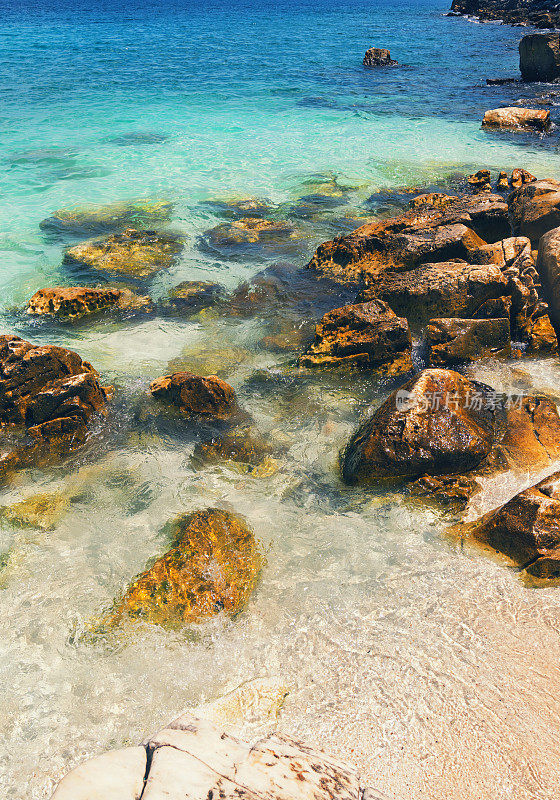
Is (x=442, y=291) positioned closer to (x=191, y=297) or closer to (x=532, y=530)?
(x=532, y=530)

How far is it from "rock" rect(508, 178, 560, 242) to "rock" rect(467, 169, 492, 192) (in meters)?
2.95

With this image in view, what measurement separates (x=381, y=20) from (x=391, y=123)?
1543 inches

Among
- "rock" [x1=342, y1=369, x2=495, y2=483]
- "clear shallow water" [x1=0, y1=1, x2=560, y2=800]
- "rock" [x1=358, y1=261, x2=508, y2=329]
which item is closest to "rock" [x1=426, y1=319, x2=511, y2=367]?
"clear shallow water" [x1=0, y1=1, x2=560, y2=800]

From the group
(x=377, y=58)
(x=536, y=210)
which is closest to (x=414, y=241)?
(x=536, y=210)

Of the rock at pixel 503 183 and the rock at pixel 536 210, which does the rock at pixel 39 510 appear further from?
the rock at pixel 503 183

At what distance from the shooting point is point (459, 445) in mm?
5219

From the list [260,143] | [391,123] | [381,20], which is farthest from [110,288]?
[381,20]

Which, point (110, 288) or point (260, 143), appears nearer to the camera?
point (110, 288)

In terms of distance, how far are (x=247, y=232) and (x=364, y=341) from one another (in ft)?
18.2

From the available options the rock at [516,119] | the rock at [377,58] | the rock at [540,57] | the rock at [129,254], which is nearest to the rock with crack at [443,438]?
the rock at [129,254]

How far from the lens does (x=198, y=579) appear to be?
14.5 feet

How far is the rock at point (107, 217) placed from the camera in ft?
39.3

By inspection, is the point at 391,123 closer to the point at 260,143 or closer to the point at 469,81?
the point at 260,143

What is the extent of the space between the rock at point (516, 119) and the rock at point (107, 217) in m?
11.7
